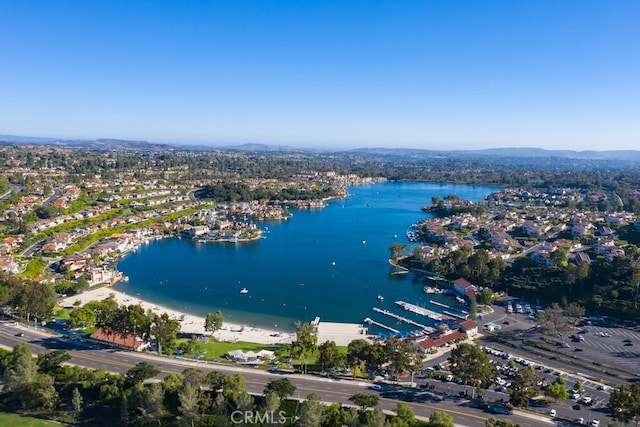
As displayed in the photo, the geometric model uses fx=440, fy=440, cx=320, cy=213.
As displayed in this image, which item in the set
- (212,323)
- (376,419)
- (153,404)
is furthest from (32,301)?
(376,419)

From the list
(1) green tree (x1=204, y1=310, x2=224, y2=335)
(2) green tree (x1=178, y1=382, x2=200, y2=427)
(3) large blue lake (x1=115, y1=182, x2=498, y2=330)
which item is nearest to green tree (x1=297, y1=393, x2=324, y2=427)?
(2) green tree (x1=178, y1=382, x2=200, y2=427)

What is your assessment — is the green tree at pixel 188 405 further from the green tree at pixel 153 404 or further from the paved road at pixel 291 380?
the paved road at pixel 291 380

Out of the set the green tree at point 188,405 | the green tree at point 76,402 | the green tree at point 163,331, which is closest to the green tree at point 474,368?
the green tree at point 188,405

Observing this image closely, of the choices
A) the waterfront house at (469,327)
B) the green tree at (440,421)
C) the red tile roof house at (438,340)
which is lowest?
the red tile roof house at (438,340)

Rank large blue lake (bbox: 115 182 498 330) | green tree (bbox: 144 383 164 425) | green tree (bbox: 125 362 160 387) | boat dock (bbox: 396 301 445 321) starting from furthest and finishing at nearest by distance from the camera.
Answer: large blue lake (bbox: 115 182 498 330) < boat dock (bbox: 396 301 445 321) < green tree (bbox: 125 362 160 387) < green tree (bbox: 144 383 164 425)

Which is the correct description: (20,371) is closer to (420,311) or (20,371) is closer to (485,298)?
(420,311)

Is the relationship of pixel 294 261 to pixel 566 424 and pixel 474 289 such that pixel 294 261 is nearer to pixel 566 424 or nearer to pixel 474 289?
pixel 474 289

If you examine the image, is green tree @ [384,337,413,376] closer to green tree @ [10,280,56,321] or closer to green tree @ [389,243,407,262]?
green tree @ [10,280,56,321]
